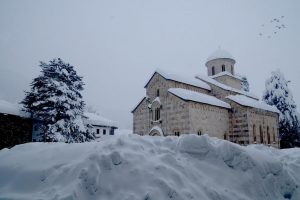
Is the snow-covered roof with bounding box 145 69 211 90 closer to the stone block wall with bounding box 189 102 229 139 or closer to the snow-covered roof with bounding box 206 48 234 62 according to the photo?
the stone block wall with bounding box 189 102 229 139

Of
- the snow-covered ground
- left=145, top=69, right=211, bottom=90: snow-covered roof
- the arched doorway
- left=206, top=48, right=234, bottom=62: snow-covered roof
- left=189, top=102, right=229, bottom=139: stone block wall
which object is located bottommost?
the snow-covered ground

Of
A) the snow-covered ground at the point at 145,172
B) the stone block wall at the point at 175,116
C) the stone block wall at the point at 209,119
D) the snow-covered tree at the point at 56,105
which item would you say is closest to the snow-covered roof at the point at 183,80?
the stone block wall at the point at 175,116

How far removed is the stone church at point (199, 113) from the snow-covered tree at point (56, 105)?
5988 mm

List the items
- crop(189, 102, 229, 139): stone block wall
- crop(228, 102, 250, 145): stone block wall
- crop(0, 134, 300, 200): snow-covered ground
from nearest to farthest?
crop(0, 134, 300, 200): snow-covered ground
crop(189, 102, 229, 139): stone block wall
crop(228, 102, 250, 145): stone block wall

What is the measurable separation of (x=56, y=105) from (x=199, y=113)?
44.5ft

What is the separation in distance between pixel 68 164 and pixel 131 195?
1574mm

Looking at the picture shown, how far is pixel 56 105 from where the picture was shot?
21.4m

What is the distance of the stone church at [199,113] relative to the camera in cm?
1902

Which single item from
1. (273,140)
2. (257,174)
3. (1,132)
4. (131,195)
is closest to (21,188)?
(131,195)

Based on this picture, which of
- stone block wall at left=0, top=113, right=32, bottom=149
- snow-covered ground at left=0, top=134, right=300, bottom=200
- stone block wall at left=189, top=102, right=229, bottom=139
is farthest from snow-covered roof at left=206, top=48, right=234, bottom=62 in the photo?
snow-covered ground at left=0, top=134, right=300, bottom=200

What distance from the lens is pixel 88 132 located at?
23.3 metres

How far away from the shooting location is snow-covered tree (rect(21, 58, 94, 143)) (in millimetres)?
20766

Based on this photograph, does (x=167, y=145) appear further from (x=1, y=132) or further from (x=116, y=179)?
(x=1, y=132)

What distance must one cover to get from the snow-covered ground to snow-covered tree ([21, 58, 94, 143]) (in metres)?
15.9
